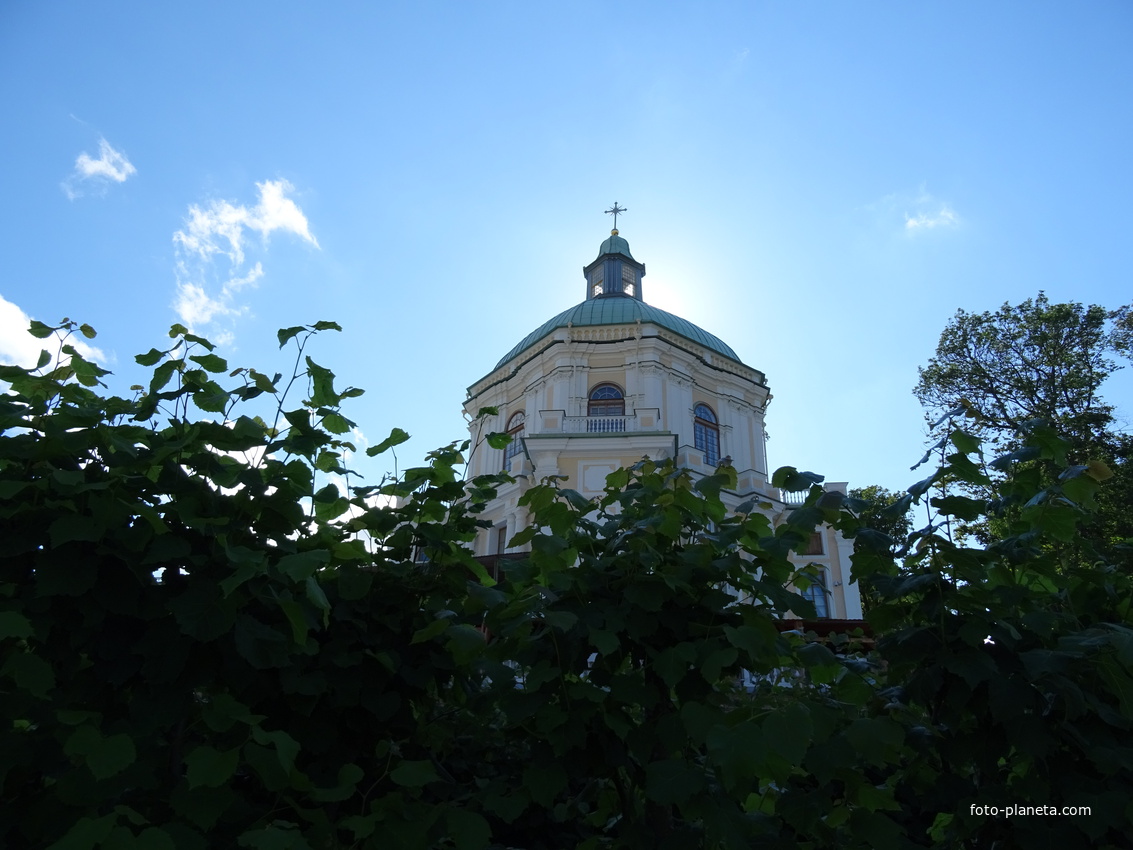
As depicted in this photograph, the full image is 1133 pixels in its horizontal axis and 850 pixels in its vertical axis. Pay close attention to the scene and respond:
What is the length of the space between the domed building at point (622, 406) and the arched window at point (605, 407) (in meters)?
0.03

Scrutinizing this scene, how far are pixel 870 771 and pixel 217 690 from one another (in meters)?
3.08

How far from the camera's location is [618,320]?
2820 cm

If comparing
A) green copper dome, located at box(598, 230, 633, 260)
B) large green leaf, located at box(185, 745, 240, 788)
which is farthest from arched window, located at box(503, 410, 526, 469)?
large green leaf, located at box(185, 745, 240, 788)

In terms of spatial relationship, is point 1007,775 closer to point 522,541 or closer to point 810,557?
point 522,541

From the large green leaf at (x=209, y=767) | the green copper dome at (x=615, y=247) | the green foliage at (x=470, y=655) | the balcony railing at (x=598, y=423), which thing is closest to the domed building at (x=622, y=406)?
the balcony railing at (x=598, y=423)

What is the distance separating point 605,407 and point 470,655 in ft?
76.7

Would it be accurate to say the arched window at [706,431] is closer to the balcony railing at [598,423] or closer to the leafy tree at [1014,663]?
the balcony railing at [598,423]

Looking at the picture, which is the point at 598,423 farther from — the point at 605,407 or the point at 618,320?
the point at 618,320

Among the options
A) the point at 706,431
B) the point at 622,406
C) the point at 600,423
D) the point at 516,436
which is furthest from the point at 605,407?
the point at 706,431

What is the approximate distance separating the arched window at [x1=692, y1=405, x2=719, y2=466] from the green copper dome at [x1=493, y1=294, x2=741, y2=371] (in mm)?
2603

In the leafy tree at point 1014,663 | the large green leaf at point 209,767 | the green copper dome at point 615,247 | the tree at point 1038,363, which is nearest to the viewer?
the large green leaf at point 209,767

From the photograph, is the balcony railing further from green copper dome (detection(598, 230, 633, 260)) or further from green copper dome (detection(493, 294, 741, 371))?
green copper dome (detection(598, 230, 633, 260))

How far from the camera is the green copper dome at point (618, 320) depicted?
2817cm

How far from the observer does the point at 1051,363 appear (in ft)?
71.9
